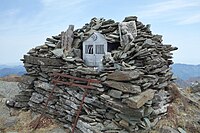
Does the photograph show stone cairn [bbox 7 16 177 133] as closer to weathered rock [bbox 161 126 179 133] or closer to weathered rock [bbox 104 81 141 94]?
weathered rock [bbox 104 81 141 94]

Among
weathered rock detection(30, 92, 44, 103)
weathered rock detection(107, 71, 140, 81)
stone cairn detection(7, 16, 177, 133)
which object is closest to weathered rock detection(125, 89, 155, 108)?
stone cairn detection(7, 16, 177, 133)

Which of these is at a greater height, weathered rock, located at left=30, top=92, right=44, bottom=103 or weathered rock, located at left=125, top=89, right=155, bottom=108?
weathered rock, located at left=125, top=89, right=155, bottom=108

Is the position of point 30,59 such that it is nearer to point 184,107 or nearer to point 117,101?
point 117,101

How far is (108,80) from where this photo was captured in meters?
10.6

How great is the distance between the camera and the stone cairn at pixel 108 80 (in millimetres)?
9914

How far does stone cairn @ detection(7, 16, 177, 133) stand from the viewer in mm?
9914

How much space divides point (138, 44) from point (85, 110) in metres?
3.87

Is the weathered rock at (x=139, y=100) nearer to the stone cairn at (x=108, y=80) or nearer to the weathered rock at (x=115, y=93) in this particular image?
the stone cairn at (x=108, y=80)

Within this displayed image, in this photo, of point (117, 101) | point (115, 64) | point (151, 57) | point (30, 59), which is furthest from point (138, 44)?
point (30, 59)

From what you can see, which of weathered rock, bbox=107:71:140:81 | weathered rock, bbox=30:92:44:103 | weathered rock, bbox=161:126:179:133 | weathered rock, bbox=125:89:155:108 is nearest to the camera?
weathered rock, bbox=125:89:155:108

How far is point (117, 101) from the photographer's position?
10.0 metres

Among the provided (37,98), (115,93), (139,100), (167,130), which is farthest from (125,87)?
(37,98)

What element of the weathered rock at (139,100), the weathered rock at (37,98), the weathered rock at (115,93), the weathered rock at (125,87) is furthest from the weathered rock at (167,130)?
the weathered rock at (37,98)

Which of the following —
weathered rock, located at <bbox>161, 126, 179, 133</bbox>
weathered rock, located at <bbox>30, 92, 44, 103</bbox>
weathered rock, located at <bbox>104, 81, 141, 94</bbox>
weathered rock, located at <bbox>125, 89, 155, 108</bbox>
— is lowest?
weathered rock, located at <bbox>161, 126, 179, 133</bbox>
